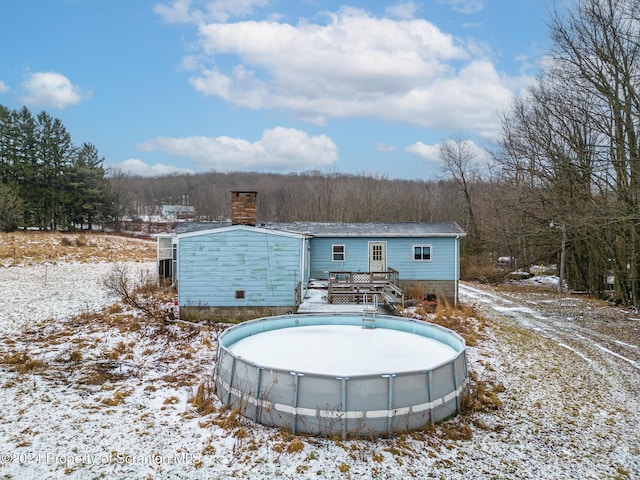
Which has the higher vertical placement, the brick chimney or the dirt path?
the brick chimney

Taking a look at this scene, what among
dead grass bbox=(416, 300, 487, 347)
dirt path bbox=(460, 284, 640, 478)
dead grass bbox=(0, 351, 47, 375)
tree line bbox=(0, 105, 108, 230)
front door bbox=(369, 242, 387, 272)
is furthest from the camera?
tree line bbox=(0, 105, 108, 230)

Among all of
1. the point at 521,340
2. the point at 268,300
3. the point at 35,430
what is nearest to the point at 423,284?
the point at 521,340

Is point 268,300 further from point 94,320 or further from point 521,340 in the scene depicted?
point 521,340

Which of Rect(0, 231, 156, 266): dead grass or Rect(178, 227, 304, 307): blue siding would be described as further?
Rect(0, 231, 156, 266): dead grass

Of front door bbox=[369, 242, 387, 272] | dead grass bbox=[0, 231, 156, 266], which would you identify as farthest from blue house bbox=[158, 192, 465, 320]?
dead grass bbox=[0, 231, 156, 266]

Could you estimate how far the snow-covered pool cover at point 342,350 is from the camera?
696cm

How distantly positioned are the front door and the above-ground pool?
8001mm

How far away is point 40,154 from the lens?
39.3 metres

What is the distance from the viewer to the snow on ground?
17.1ft

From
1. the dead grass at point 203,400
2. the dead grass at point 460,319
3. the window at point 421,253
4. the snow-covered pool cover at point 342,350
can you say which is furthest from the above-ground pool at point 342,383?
the window at point 421,253

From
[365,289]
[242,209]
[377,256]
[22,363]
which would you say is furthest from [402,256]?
[22,363]

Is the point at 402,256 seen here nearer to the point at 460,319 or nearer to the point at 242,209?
the point at 460,319

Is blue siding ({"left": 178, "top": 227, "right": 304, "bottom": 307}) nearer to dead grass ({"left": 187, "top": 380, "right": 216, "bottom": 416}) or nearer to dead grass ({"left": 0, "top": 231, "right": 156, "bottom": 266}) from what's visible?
dead grass ({"left": 187, "top": 380, "right": 216, "bottom": 416})

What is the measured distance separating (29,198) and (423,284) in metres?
37.1
